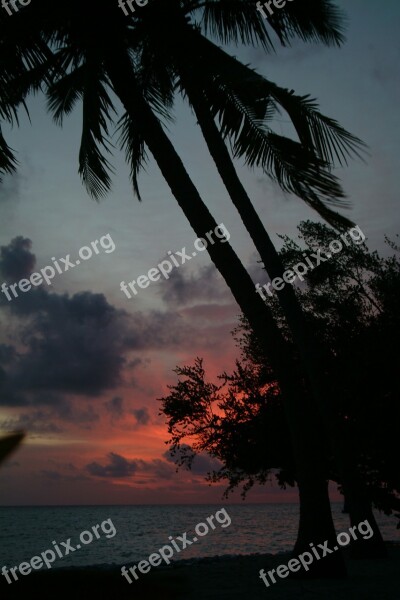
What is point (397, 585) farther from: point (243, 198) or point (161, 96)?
point (161, 96)

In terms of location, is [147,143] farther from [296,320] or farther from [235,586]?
[235,586]

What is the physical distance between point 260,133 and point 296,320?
393 cm

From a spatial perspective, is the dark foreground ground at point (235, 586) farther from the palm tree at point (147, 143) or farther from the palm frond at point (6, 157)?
the palm frond at point (6, 157)

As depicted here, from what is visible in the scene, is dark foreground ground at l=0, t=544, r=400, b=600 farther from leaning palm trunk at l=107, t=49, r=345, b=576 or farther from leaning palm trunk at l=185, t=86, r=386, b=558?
leaning palm trunk at l=185, t=86, r=386, b=558

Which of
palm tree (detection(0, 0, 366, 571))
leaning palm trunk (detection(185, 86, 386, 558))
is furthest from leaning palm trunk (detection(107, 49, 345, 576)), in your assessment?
leaning palm trunk (detection(185, 86, 386, 558))

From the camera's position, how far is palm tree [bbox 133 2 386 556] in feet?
34.8

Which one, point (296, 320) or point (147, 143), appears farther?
point (296, 320)

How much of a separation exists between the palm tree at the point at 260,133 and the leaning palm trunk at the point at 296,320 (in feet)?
0.07

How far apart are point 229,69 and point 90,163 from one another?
13.0 ft

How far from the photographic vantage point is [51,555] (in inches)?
1671

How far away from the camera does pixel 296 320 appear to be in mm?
12953

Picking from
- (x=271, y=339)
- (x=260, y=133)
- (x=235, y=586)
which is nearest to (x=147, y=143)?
(x=260, y=133)

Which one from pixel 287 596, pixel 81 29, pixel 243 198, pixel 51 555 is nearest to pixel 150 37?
pixel 81 29

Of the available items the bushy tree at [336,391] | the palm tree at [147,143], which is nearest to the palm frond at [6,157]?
the palm tree at [147,143]
